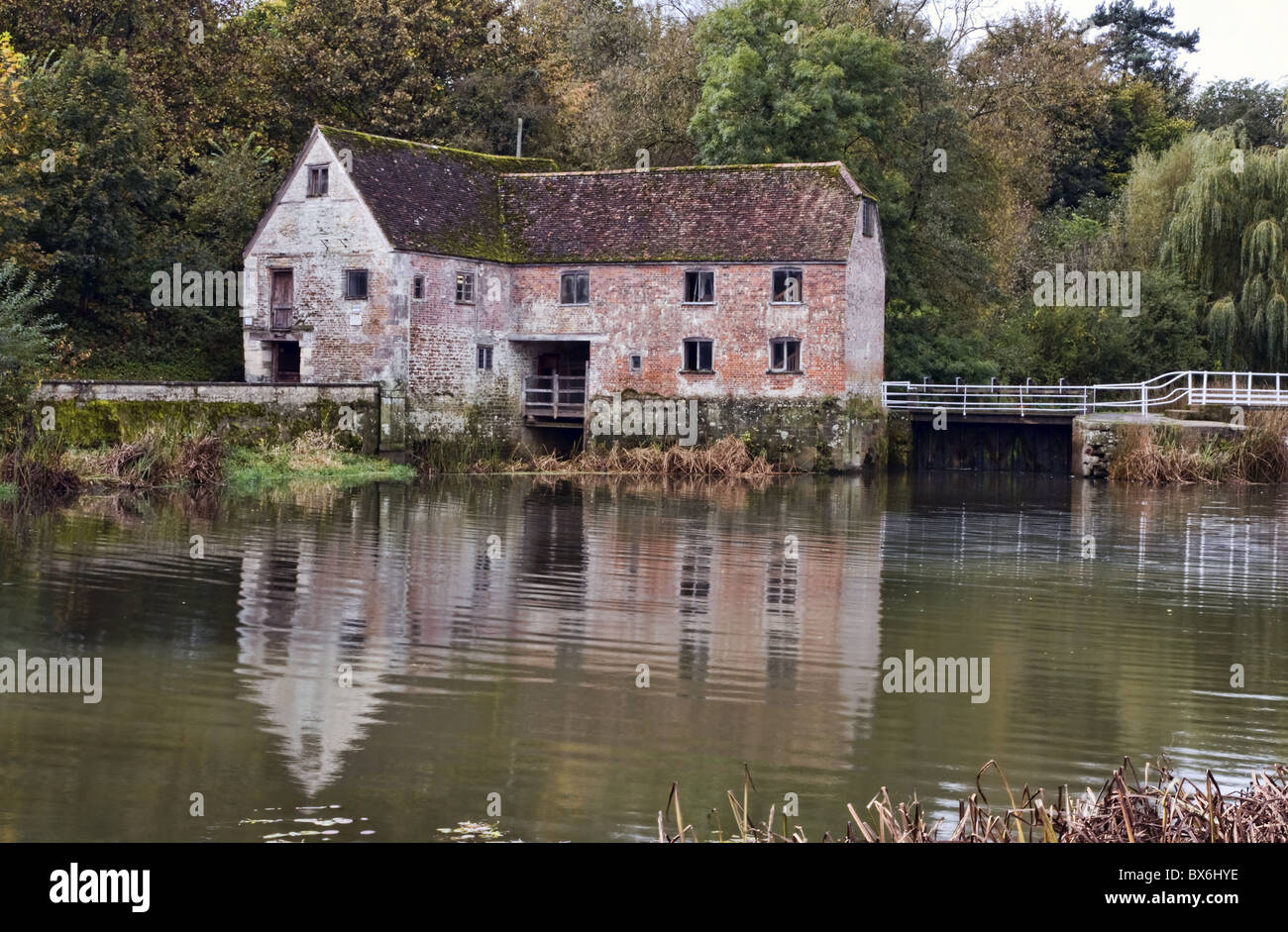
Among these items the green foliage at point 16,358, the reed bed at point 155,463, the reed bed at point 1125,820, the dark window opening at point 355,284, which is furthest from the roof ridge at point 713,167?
the reed bed at point 1125,820

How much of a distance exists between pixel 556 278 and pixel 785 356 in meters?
7.65

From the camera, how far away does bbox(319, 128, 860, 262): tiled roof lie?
4697cm

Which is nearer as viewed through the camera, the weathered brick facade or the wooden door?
the weathered brick facade

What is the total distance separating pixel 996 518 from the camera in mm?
33188

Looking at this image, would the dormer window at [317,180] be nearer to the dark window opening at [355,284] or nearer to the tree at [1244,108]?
the dark window opening at [355,284]

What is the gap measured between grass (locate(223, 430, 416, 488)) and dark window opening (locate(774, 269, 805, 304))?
12268 mm

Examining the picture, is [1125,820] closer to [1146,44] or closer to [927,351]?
[927,351]

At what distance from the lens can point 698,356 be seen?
48.5m

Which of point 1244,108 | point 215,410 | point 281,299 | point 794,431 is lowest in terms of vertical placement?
point 794,431

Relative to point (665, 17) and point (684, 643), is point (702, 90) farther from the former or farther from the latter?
point (684, 643)

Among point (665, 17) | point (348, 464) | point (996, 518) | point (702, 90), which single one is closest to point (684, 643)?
point (996, 518)

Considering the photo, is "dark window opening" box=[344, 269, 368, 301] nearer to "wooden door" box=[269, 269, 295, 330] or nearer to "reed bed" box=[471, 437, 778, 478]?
"wooden door" box=[269, 269, 295, 330]

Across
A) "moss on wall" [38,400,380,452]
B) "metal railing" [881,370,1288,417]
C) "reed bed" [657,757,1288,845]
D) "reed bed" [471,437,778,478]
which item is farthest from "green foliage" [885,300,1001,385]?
"reed bed" [657,757,1288,845]

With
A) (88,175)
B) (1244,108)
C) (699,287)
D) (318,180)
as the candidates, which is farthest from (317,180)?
(1244,108)
